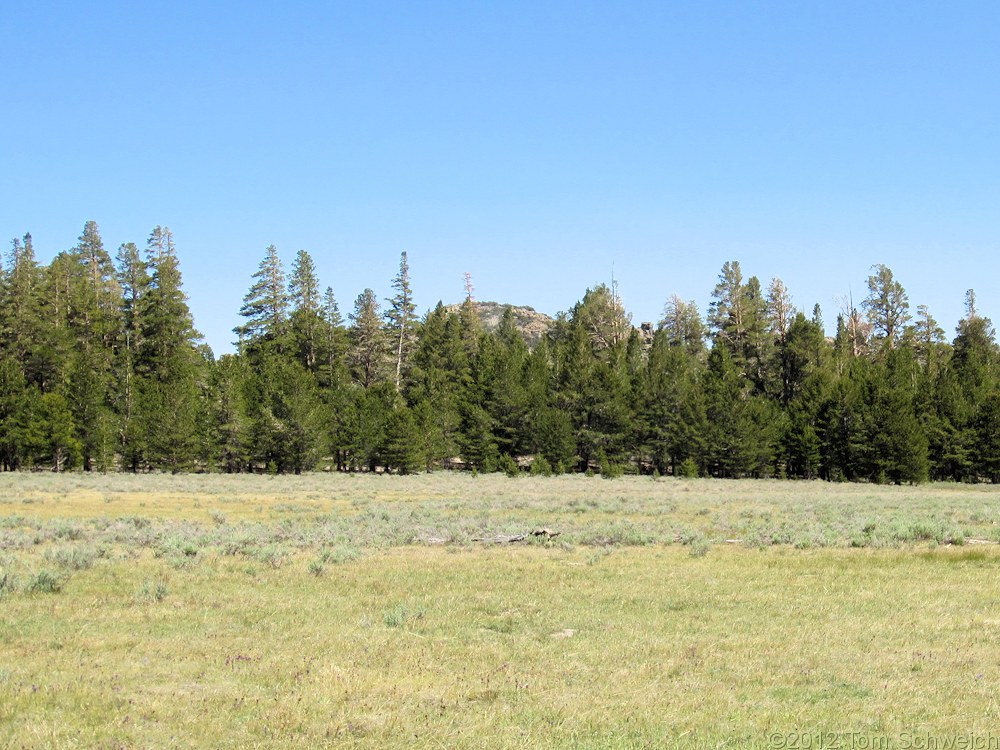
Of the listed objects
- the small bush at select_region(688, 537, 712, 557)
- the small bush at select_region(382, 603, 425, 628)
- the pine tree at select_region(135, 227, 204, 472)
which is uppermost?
the pine tree at select_region(135, 227, 204, 472)

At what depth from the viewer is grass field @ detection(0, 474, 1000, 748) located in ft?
23.2

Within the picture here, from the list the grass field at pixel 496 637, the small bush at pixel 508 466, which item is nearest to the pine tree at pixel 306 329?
the small bush at pixel 508 466

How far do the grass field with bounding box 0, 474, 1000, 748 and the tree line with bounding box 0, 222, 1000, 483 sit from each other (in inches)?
1640

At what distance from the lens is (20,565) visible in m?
15.3

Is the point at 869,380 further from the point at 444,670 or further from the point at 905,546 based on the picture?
the point at 444,670

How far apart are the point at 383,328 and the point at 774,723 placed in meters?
86.3

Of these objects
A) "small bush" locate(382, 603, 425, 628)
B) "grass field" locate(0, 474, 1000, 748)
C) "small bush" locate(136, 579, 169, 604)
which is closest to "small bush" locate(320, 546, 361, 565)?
"grass field" locate(0, 474, 1000, 748)

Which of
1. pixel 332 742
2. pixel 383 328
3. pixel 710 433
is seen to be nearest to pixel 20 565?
pixel 332 742

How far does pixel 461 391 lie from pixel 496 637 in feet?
222

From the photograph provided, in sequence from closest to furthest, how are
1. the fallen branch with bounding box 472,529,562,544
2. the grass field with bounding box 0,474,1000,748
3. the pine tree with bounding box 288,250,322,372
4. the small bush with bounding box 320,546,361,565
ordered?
the grass field with bounding box 0,474,1000,748 → the small bush with bounding box 320,546,361,565 → the fallen branch with bounding box 472,529,562,544 → the pine tree with bounding box 288,250,322,372

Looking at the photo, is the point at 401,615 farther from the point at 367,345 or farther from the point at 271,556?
the point at 367,345

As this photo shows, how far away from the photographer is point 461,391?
256ft

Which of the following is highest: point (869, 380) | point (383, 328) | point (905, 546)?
point (383, 328)

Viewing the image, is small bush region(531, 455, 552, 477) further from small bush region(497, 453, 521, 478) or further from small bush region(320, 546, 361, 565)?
small bush region(320, 546, 361, 565)
